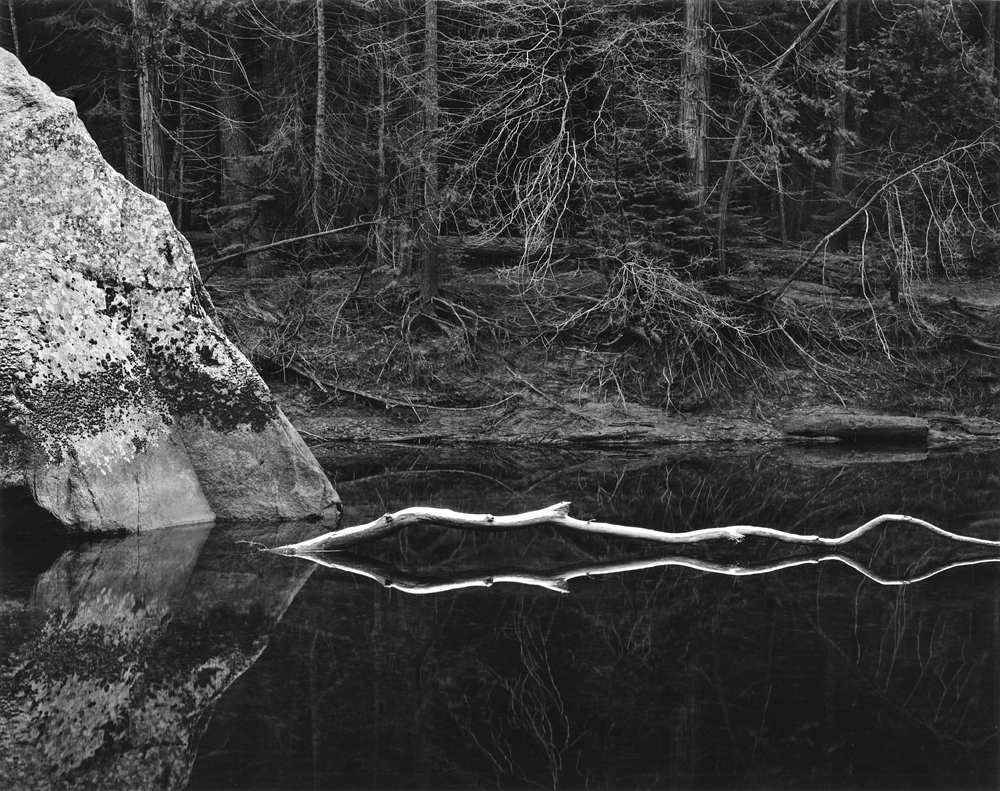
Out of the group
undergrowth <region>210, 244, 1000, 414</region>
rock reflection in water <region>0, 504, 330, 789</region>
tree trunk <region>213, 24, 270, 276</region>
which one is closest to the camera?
rock reflection in water <region>0, 504, 330, 789</region>

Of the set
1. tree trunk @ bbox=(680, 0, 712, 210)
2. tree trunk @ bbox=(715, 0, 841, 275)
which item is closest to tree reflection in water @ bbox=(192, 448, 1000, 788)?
tree trunk @ bbox=(715, 0, 841, 275)

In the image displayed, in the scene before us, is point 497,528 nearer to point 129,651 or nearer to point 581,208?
point 129,651

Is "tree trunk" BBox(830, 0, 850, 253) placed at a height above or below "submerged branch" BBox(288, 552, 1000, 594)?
above

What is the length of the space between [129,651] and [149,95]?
37.1 feet

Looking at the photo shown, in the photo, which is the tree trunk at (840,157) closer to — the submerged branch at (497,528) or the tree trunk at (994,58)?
the tree trunk at (994,58)

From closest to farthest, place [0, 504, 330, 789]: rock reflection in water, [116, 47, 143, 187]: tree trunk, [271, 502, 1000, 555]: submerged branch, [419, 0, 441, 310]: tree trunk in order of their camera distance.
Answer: [0, 504, 330, 789]: rock reflection in water, [271, 502, 1000, 555]: submerged branch, [419, 0, 441, 310]: tree trunk, [116, 47, 143, 187]: tree trunk

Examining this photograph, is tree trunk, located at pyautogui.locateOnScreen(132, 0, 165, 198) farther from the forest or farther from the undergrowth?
the undergrowth

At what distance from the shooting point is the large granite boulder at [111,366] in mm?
7238

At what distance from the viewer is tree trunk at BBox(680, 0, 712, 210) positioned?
46.5 feet

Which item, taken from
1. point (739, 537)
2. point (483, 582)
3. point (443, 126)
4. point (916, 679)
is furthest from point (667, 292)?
point (916, 679)

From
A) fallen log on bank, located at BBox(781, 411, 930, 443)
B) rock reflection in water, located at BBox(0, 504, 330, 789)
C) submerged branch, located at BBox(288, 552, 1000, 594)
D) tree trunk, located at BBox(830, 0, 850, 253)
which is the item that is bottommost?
fallen log on bank, located at BBox(781, 411, 930, 443)

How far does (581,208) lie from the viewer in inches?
571

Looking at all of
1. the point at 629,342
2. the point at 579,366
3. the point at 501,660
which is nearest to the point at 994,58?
the point at 629,342

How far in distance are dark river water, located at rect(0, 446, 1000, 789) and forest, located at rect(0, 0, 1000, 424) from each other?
569 cm
